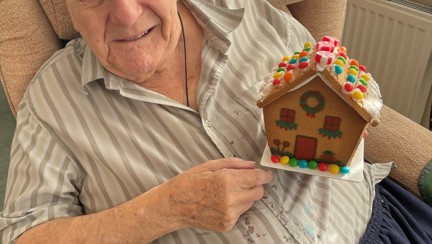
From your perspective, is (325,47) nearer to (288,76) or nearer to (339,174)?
(288,76)

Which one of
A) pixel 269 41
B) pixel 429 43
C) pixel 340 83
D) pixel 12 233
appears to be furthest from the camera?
pixel 429 43

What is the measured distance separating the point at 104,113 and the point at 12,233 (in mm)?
291

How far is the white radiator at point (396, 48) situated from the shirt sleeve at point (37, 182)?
133 centimetres

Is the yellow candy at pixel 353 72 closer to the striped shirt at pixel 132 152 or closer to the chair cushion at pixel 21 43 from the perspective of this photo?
the striped shirt at pixel 132 152

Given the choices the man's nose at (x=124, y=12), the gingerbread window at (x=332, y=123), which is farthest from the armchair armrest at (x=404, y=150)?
the man's nose at (x=124, y=12)

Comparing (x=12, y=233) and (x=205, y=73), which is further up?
(x=205, y=73)

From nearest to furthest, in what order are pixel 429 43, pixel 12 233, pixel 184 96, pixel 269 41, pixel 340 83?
pixel 340 83 → pixel 12 233 → pixel 184 96 → pixel 269 41 → pixel 429 43

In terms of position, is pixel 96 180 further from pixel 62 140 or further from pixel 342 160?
pixel 342 160


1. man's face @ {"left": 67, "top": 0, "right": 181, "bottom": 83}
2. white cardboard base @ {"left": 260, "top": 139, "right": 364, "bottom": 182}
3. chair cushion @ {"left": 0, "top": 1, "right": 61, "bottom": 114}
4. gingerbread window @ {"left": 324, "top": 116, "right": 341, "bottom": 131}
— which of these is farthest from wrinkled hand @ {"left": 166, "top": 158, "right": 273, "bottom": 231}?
chair cushion @ {"left": 0, "top": 1, "right": 61, "bottom": 114}

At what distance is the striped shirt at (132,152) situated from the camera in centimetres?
88

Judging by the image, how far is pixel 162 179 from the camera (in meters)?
0.92

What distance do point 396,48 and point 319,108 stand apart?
3.82ft

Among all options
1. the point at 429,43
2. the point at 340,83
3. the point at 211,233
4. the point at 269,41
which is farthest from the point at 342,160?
the point at 429,43

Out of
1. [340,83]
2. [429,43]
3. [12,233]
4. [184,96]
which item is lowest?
[429,43]
